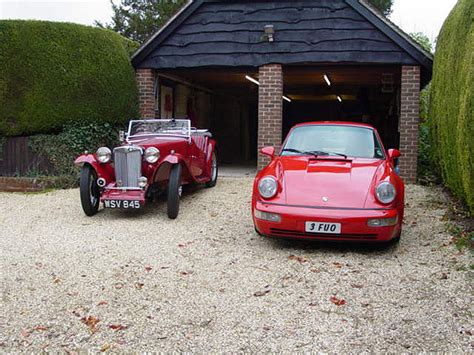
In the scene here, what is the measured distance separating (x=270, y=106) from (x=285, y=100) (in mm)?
10135

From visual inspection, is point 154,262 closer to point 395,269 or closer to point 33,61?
point 395,269

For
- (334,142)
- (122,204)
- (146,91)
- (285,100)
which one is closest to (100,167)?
(122,204)

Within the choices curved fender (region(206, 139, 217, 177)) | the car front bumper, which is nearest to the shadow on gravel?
the car front bumper

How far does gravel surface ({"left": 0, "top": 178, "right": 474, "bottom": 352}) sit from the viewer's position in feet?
11.3

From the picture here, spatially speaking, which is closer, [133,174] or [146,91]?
[133,174]

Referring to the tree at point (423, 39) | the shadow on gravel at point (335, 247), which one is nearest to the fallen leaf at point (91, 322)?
the shadow on gravel at point (335, 247)

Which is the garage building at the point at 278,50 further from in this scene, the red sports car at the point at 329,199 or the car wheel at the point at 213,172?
the red sports car at the point at 329,199

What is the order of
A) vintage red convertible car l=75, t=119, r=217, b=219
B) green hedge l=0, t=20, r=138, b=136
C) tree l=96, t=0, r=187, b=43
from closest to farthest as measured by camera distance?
vintage red convertible car l=75, t=119, r=217, b=219
green hedge l=0, t=20, r=138, b=136
tree l=96, t=0, r=187, b=43

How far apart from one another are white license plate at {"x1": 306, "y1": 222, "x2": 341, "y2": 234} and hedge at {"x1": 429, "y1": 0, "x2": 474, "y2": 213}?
1.63 meters

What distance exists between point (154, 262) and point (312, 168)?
2066mm

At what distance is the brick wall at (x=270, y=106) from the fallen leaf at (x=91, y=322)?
7.48 m

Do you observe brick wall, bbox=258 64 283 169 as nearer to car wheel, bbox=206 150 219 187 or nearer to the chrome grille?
car wheel, bbox=206 150 219 187

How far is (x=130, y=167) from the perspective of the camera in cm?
712

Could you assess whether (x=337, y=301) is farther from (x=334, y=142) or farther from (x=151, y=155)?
(x=151, y=155)
